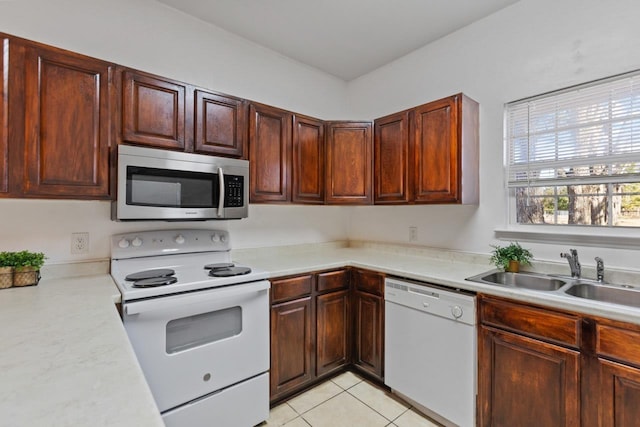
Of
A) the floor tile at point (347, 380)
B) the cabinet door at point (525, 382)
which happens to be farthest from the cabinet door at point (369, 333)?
the cabinet door at point (525, 382)

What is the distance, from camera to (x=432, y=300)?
6.09 ft

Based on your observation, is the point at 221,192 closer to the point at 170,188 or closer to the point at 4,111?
the point at 170,188

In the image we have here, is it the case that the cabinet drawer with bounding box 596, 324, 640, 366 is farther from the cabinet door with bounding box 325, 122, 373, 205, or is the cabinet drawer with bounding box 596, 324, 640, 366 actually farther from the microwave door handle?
the microwave door handle

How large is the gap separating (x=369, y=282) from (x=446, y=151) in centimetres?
111

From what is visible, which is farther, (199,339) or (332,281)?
(332,281)

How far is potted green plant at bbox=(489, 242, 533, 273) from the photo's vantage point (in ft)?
6.48

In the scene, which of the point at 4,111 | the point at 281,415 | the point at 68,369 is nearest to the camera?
the point at 68,369

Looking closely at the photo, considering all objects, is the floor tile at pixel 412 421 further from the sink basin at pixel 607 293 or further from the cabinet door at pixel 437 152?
the cabinet door at pixel 437 152

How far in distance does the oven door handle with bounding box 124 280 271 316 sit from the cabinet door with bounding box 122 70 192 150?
0.94 meters

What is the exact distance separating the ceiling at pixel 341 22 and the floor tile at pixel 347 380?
9.11ft

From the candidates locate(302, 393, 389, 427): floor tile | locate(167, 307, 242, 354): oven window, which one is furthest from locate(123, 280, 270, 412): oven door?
locate(302, 393, 389, 427): floor tile

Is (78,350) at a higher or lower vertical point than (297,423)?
higher

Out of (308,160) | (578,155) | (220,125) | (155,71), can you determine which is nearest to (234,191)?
(220,125)

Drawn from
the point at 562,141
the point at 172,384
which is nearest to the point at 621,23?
the point at 562,141
